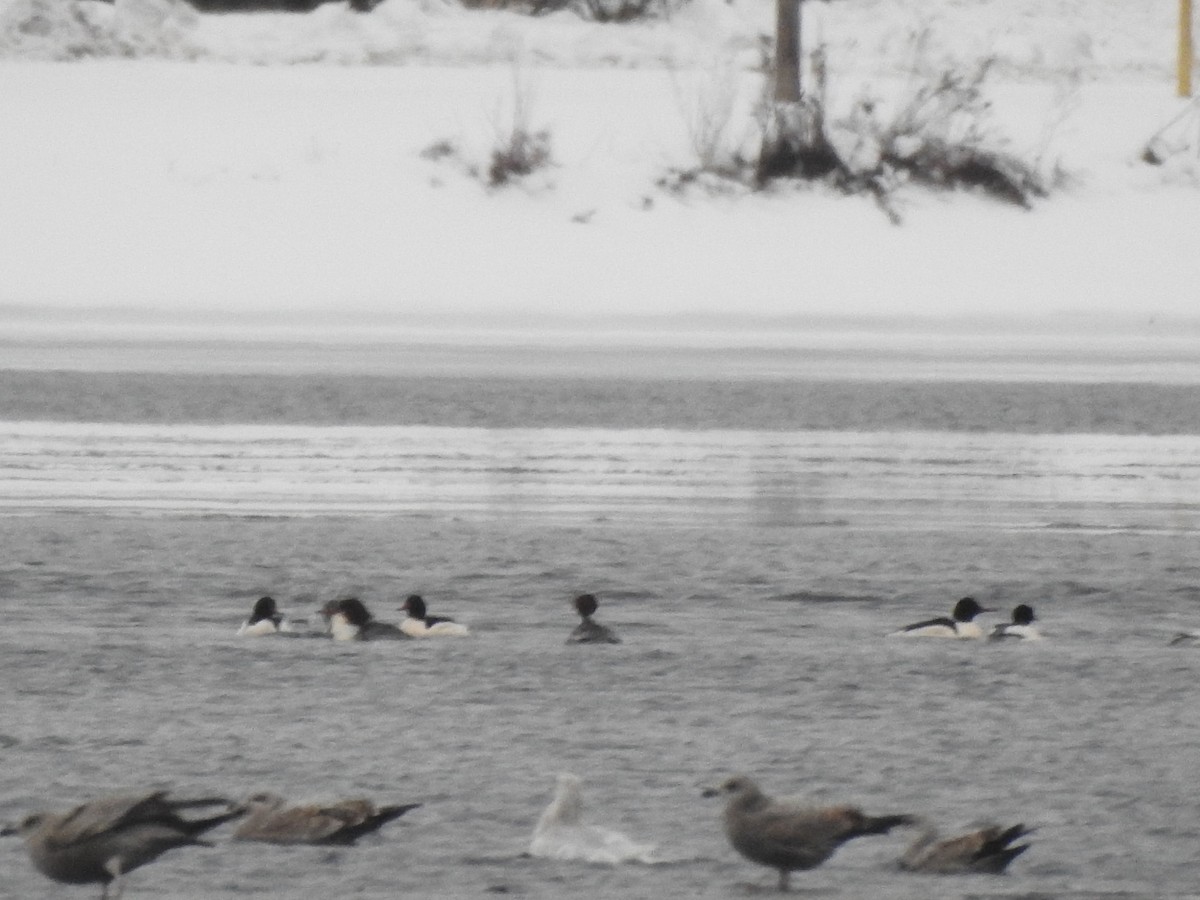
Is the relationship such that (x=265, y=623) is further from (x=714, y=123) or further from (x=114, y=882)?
(x=714, y=123)

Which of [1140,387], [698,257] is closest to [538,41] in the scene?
[698,257]

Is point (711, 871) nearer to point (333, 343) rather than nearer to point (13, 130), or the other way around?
point (333, 343)

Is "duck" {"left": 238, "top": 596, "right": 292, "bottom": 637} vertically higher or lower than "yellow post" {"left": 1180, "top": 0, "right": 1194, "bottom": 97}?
lower

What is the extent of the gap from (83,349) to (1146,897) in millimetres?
15286

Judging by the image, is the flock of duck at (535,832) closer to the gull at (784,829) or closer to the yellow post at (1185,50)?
the gull at (784,829)

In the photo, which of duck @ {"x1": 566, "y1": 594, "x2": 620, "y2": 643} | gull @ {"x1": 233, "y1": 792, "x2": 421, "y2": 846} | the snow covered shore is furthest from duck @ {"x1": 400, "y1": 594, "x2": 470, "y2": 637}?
the snow covered shore

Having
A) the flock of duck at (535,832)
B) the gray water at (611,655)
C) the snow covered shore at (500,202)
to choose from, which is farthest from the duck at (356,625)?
the snow covered shore at (500,202)

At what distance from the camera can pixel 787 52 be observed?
2883cm

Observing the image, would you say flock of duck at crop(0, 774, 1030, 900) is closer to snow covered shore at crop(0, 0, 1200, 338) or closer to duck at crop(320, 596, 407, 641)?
duck at crop(320, 596, 407, 641)

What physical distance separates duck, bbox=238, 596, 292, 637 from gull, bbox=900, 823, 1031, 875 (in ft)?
11.5

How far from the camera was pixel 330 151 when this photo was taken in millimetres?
28734

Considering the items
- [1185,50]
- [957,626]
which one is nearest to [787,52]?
[1185,50]

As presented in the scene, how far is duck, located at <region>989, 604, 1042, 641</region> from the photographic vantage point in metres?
9.51

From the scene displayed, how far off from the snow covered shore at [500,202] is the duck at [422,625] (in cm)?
1447
